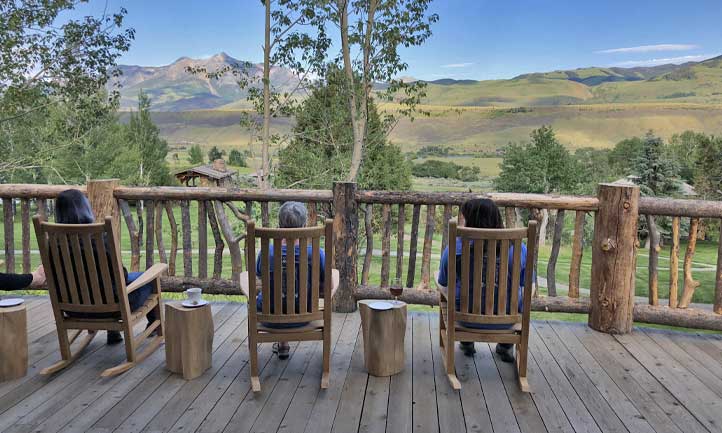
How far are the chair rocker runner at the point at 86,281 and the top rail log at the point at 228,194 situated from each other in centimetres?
129

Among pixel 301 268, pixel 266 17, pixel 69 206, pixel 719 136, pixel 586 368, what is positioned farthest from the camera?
pixel 719 136

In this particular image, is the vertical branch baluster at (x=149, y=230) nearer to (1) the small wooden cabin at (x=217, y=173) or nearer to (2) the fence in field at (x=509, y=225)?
(2) the fence in field at (x=509, y=225)

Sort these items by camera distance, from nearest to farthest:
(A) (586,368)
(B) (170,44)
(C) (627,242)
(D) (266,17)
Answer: (A) (586,368) < (C) (627,242) < (D) (266,17) < (B) (170,44)

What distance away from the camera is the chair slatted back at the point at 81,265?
290cm

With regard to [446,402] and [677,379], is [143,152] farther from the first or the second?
[677,379]

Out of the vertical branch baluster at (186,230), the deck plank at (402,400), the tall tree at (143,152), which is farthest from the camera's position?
the tall tree at (143,152)

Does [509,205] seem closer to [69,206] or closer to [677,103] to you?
[69,206]

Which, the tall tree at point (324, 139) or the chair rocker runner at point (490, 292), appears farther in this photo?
the tall tree at point (324, 139)

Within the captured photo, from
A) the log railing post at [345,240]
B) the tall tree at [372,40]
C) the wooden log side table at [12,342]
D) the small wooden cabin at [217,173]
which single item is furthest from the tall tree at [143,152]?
the wooden log side table at [12,342]

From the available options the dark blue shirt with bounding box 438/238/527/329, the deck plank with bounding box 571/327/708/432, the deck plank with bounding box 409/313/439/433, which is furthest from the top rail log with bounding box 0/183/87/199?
the deck plank with bounding box 571/327/708/432

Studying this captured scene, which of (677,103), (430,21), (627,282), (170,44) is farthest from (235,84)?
(677,103)

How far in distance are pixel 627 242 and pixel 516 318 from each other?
4.96 feet

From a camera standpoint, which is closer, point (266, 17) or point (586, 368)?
Result: point (586, 368)

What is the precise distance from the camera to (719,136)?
82.5 ft
